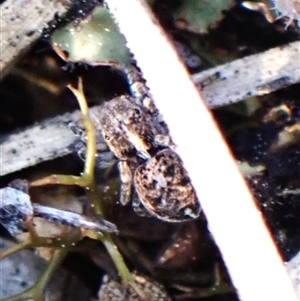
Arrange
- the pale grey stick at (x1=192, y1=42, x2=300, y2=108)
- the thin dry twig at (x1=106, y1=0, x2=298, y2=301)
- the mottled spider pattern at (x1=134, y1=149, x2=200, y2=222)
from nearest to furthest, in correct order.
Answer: the thin dry twig at (x1=106, y1=0, x2=298, y2=301), the mottled spider pattern at (x1=134, y1=149, x2=200, y2=222), the pale grey stick at (x1=192, y1=42, x2=300, y2=108)

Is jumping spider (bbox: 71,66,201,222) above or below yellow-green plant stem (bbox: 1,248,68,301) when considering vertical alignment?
above

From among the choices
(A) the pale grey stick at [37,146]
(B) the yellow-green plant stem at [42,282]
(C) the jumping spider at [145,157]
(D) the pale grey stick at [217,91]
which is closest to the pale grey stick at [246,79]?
(D) the pale grey stick at [217,91]

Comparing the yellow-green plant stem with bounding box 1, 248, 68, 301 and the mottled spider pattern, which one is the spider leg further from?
the yellow-green plant stem with bounding box 1, 248, 68, 301

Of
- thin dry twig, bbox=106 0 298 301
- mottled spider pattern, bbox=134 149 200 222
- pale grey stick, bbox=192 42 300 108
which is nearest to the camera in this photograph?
thin dry twig, bbox=106 0 298 301

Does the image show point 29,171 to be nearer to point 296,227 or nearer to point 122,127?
point 122,127

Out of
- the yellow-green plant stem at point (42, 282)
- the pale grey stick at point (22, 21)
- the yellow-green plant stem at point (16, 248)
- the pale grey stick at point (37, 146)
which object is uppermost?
the pale grey stick at point (22, 21)

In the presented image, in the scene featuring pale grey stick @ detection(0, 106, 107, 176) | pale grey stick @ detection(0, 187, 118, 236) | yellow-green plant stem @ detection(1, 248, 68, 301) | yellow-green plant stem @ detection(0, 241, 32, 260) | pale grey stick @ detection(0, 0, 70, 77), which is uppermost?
pale grey stick @ detection(0, 0, 70, 77)

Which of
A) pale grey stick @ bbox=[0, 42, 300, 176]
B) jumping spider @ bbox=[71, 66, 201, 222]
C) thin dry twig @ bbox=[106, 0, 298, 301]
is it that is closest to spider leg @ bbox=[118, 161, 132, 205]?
jumping spider @ bbox=[71, 66, 201, 222]

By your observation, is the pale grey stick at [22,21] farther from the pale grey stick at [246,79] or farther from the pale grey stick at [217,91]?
the pale grey stick at [246,79]
